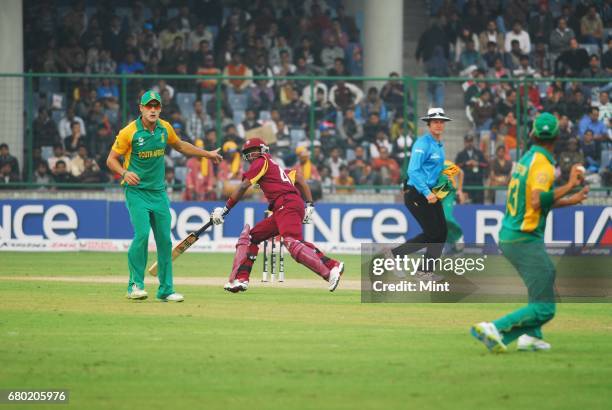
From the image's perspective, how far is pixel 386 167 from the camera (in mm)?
25391

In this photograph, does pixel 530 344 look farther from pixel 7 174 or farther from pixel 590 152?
pixel 7 174

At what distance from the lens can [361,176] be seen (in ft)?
83.3

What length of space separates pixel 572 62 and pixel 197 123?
391 inches

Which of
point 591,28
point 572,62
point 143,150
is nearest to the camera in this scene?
point 143,150

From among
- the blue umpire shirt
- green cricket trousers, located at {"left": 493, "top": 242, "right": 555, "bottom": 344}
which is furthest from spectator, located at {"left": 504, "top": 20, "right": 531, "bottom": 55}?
green cricket trousers, located at {"left": 493, "top": 242, "right": 555, "bottom": 344}

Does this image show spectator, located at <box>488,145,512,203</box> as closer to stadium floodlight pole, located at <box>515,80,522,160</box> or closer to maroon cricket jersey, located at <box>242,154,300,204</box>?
stadium floodlight pole, located at <box>515,80,522,160</box>

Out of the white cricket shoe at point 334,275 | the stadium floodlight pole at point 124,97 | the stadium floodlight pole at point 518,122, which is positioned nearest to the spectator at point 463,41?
the stadium floodlight pole at point 518,122

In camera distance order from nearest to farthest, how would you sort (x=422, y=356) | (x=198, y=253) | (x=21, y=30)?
(x=422, y=356), (x=198, y=253), (x=21, y=30)

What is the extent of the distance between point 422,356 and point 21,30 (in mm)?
20460

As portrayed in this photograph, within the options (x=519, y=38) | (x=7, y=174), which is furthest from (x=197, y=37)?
(x=519, y=38)

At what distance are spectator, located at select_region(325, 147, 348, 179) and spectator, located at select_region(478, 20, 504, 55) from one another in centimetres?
661

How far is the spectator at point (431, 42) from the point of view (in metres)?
30.5

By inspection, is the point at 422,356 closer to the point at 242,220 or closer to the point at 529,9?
the point at 242,220

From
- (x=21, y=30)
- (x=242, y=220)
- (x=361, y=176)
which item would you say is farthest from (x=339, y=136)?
(x=21, y=30)
